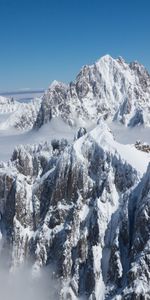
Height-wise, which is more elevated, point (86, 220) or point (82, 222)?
point (86, 220)

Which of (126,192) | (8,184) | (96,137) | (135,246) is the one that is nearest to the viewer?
(135,246)

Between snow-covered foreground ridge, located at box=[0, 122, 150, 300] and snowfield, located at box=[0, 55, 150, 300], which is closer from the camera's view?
snow-covered foreground ridge, located at box=[0, 122, 150, 300]

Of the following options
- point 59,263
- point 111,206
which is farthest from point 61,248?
point 111,206

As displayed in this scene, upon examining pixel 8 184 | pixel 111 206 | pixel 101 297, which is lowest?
pixel 101 297

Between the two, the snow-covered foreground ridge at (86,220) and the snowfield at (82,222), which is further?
the snowfield at (82,222)

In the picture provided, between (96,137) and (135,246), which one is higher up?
(96,137)

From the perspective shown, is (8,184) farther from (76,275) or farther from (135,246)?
(135,246)

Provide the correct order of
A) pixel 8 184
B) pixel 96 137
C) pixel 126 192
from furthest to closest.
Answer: pixel 8 184 < pixel 96 137 < pixel 126 192

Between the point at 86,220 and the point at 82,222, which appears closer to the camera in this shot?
the point at 86,220
